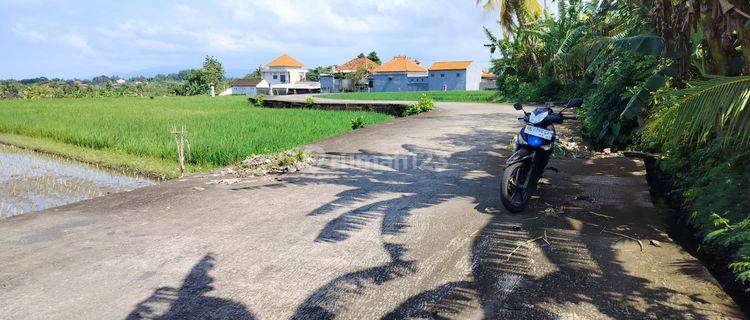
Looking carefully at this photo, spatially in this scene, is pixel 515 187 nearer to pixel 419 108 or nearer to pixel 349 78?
pixel 419 108

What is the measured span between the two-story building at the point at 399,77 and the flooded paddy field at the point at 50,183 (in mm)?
47172

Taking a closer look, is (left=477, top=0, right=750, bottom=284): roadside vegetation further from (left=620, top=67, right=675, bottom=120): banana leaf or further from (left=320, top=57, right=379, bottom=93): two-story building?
(left=320, top=57, right=379, bottom=93): two-story building

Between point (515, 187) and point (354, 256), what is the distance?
6.10ft

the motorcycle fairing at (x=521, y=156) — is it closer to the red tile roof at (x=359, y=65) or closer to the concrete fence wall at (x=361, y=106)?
the concrete fence wall at (x=361, y=106)

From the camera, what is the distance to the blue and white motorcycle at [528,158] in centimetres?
427

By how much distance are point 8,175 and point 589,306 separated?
32.9 ft

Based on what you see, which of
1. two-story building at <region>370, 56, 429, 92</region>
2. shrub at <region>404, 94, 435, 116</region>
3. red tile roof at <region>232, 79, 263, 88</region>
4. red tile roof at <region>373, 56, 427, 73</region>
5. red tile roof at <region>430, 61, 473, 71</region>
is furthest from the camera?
red tile roof at <region>232, 79, 263, 88</region>

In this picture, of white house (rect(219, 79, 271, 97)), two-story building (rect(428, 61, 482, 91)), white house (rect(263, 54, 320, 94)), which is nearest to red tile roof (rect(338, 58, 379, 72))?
white house (rect(263, 54, 320, 94))

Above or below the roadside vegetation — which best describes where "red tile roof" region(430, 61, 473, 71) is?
above

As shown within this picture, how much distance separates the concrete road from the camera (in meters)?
2.62

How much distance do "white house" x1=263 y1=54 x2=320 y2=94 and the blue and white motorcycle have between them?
6368 cm

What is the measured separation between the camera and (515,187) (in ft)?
14.2

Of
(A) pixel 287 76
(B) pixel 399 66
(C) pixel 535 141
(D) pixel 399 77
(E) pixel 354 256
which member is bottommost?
(E) pixel 354 256

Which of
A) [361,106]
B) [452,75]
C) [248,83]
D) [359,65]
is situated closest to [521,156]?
[361,106]
